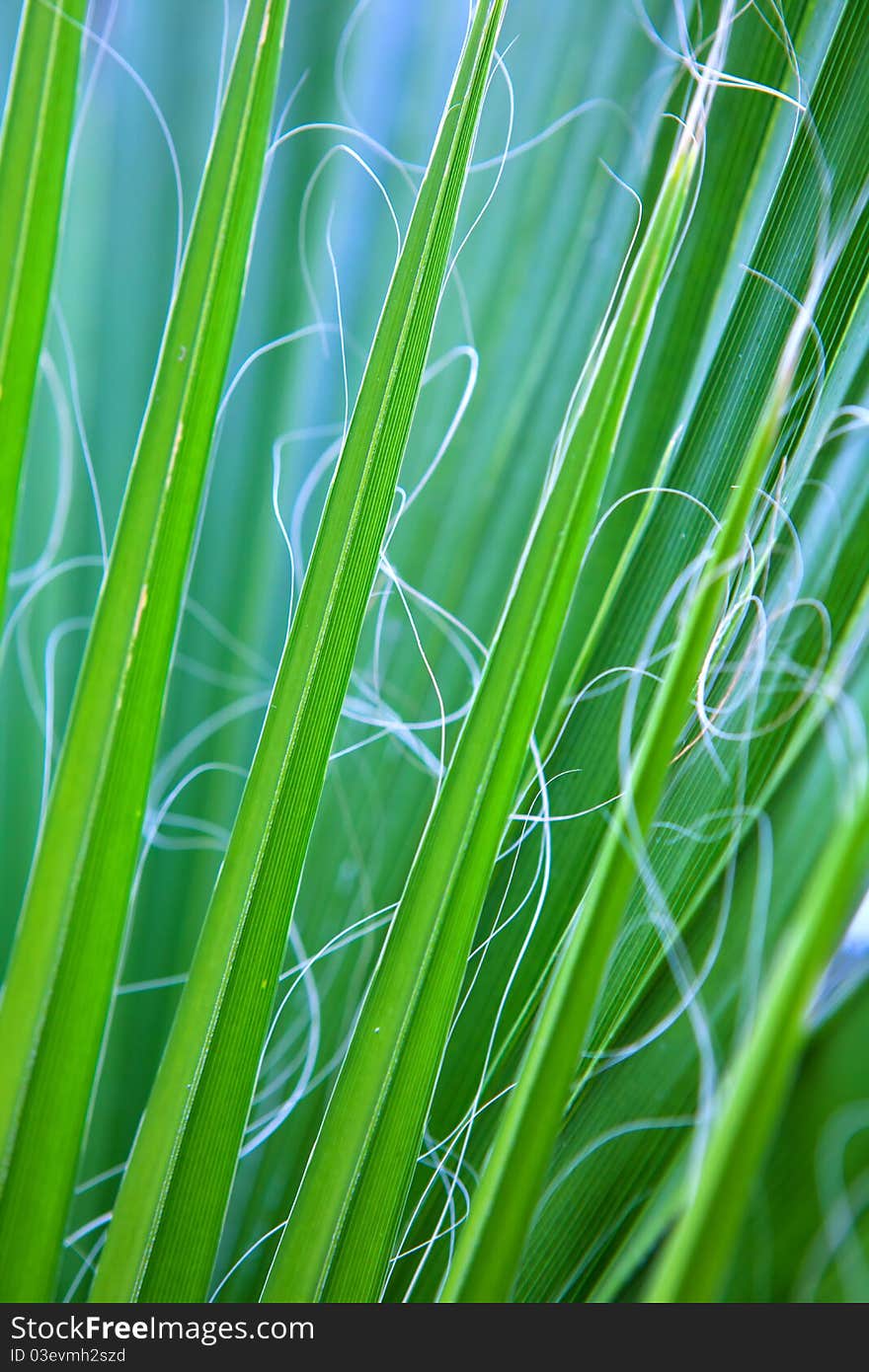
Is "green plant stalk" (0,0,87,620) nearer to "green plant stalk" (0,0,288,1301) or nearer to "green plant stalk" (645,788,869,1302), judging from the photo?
"green plant stalk" (0,0,288,1301)

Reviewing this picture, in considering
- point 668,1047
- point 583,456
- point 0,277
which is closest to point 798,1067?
point 668,1047

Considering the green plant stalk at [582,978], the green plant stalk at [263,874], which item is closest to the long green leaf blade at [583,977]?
the green plant stalk at [582,978]

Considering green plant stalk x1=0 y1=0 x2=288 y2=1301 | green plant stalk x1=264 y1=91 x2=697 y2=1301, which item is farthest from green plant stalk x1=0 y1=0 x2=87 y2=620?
green plant stalk x1=264 y1=91 x2=697 y2=1301

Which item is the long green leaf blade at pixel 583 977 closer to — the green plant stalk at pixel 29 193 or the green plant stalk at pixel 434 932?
the green plant stalk at pixel 434 932

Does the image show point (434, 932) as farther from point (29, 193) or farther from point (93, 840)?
point (29, 193)

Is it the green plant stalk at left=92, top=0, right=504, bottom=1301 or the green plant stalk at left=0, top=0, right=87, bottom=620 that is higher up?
the green plant stalk at left=0, top=0, right=87, bottom=620
